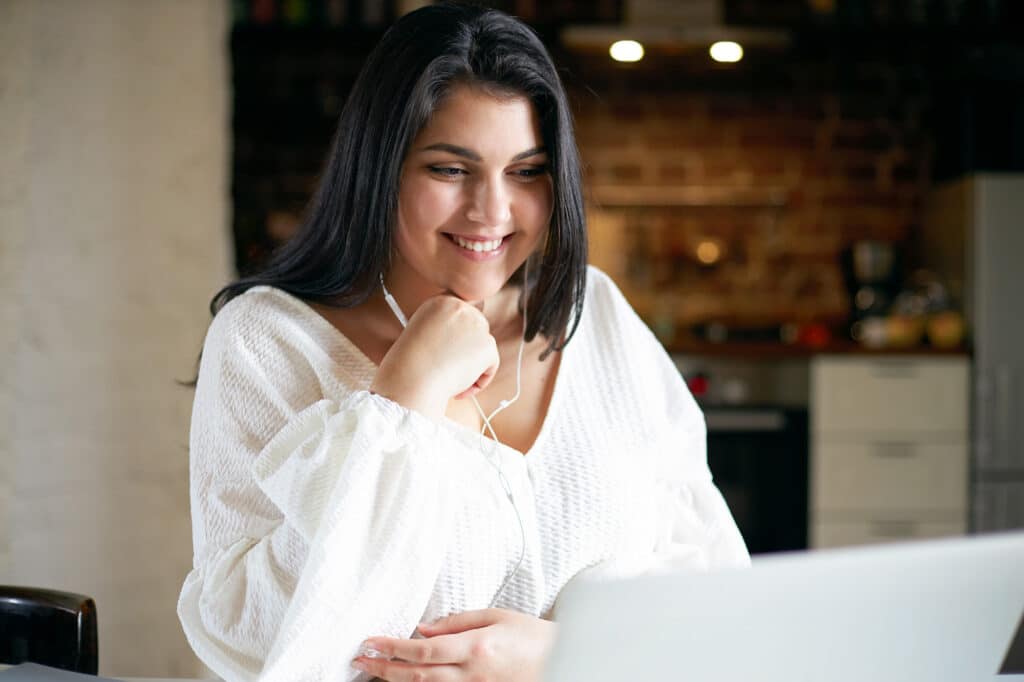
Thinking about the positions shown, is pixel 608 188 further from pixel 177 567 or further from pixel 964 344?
pixel 177 567

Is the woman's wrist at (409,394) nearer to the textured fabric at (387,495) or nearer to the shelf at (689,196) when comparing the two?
the textured fabric at (387,495)

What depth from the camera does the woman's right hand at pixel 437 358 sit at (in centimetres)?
102

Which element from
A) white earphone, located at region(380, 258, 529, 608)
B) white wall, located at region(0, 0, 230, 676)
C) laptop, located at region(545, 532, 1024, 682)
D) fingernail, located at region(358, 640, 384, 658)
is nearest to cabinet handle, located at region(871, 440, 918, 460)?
white wall, located at region(0, 0, 230, 676)

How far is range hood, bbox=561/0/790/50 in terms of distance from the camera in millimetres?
3787

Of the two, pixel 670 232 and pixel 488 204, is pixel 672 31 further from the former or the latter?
pixel 488 204

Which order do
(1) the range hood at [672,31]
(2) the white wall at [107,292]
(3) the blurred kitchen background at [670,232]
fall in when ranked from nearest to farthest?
(2) the white wall at [107,292] → (3) the blurred kitchen background at [670,232] → (1) the range hood at [672,31]

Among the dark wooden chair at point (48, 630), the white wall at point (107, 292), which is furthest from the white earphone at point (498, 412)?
the white wall at point (107, 292)

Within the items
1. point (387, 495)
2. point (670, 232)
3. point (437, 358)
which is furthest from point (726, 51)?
point (387, 495)

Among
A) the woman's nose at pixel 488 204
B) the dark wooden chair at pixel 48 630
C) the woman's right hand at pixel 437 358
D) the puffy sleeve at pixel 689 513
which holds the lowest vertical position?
the dark wooden chair at pixel 48 630

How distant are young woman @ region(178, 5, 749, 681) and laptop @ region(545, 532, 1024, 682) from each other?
1.28ft

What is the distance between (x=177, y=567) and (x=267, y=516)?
1900 mm

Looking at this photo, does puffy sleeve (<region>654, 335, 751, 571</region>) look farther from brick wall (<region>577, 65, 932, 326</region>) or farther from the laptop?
brick wall (<region>577, 65, 932, 326</region>)

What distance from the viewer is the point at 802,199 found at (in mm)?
4352

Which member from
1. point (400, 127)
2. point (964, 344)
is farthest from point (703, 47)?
point (400, 127)
